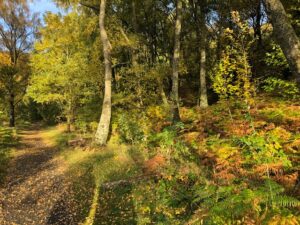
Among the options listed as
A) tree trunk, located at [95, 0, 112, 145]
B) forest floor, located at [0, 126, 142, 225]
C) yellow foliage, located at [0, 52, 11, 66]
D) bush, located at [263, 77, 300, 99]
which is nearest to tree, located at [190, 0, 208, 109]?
bush, located at [263, 77, 300, 99]

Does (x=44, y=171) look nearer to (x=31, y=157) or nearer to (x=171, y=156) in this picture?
(x=31, y=157)

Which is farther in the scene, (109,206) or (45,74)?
(45,74)

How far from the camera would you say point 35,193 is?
9969mm

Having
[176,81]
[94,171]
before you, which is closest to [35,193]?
[94,171]

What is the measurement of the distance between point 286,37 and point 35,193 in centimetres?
864

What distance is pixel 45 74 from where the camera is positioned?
24.0 metres

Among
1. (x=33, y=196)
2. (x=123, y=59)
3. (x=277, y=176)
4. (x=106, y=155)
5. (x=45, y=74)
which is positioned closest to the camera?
(x=277, y=176)

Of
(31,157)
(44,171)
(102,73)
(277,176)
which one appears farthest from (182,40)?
(277,176)

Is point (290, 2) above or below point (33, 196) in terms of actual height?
above

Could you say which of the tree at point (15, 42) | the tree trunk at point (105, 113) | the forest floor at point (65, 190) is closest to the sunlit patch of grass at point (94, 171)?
the forest floor at point (65, 190)

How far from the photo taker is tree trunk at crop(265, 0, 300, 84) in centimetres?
568

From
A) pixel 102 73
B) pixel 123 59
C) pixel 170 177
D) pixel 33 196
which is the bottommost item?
pixel 33 196

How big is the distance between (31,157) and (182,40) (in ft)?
65.3

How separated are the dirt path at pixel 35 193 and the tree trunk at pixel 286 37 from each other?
19.9 ft
